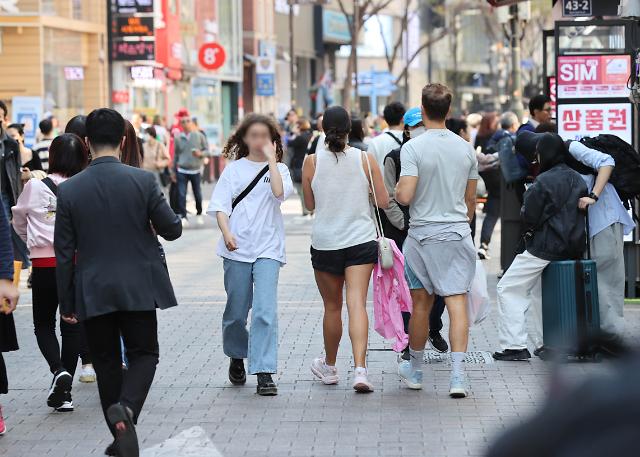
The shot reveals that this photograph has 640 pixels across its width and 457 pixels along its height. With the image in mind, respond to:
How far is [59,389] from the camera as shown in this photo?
7469 mm

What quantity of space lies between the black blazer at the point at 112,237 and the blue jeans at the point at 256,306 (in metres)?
1.82

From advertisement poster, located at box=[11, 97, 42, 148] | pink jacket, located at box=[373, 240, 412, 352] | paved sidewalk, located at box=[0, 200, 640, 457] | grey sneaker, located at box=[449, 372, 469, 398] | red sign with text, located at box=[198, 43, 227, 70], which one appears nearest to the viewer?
paved sidewalk, located at box=[0, 200, 640, 457]

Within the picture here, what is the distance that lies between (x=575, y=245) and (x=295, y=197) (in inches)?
917

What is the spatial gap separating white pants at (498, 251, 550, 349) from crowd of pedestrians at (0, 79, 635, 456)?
0.04 ft

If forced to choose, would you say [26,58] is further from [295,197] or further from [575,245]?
[575,245]

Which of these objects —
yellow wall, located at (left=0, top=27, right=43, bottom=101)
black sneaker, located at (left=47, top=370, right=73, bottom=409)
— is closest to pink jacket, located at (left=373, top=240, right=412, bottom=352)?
black sneaker, located at (left=47, top=370, right=73, bottom=409)

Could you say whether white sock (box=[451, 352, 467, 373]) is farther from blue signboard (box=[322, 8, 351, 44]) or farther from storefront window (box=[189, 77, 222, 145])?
blue signboard (box=[322, 8, 351, 44])

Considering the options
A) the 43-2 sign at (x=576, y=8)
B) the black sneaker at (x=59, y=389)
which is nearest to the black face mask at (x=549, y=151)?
the black sneaker at (x=59, y=389)

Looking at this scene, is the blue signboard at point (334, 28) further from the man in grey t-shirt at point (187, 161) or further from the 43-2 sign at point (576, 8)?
the 43-2 sign at point (576, 8)

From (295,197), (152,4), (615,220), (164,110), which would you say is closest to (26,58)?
(152,4)

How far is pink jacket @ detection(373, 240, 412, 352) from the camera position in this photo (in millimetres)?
8031

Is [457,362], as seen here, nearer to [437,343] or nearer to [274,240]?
[274,240]

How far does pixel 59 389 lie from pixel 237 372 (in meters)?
1.22

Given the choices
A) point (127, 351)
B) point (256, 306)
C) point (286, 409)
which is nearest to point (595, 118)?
point (256, 306)
